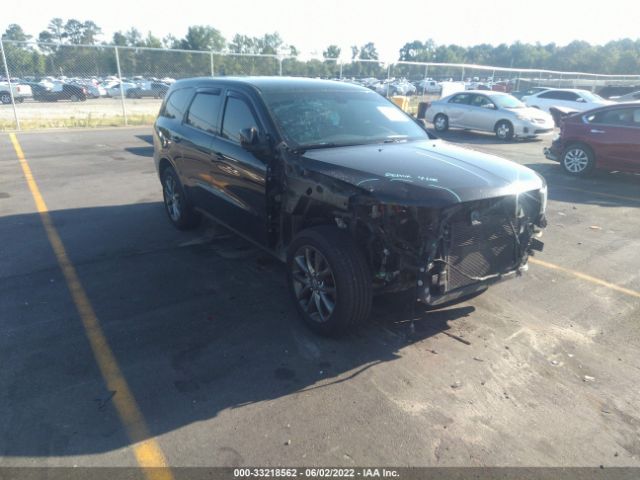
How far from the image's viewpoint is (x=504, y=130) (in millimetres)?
15883

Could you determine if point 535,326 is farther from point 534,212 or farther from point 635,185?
point 635,185

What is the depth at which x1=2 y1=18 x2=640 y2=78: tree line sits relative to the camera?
22.6 meters

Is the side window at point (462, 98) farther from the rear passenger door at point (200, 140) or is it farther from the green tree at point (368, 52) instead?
the green tree at point (368, 52)

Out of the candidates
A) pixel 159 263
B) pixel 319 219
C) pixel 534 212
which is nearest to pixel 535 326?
pixel 534 212

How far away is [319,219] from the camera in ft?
13.3

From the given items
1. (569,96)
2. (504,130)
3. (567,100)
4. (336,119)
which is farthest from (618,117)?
(569,96)

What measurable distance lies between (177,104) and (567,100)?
65.5 ft

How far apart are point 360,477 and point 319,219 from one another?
6.81 feet

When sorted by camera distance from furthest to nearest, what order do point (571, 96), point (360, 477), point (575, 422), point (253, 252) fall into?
point (571, 96), point (253, 252), point (575, 422), point (360, 477)

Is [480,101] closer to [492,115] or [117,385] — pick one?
[492,115]

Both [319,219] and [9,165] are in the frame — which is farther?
[9,165]

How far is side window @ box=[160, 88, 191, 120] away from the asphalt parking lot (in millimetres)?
1654

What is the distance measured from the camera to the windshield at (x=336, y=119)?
14.5 feet

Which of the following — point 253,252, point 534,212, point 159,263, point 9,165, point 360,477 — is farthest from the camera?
point 9,165
